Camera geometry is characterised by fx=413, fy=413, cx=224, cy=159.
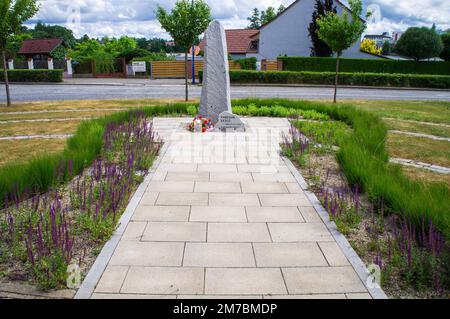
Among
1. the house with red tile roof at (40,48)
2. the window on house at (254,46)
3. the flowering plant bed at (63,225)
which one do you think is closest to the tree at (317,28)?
the window on house at (254,46)

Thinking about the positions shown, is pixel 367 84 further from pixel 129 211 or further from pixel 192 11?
→ pixel 129 211

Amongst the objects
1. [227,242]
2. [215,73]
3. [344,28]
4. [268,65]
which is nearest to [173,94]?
[344,28]

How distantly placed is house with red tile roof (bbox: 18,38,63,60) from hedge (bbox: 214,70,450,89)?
3575 centimetres

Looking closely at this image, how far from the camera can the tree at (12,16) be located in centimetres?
1585

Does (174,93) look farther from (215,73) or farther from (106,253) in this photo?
(106,253)

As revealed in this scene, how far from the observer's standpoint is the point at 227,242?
445 cm

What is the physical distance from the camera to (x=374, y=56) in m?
43.7

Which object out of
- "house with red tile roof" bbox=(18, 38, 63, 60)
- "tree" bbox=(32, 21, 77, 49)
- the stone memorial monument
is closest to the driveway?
the stone memorial monument

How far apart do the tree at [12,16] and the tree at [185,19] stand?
5.20 metres

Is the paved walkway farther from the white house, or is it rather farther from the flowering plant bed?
the white house

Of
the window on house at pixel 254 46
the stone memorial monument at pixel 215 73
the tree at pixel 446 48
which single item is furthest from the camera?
the window on house at pixel 254 46

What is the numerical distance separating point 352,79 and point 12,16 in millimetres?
22802

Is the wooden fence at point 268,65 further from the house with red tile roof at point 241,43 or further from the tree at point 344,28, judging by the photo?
the tree at point 344,28
